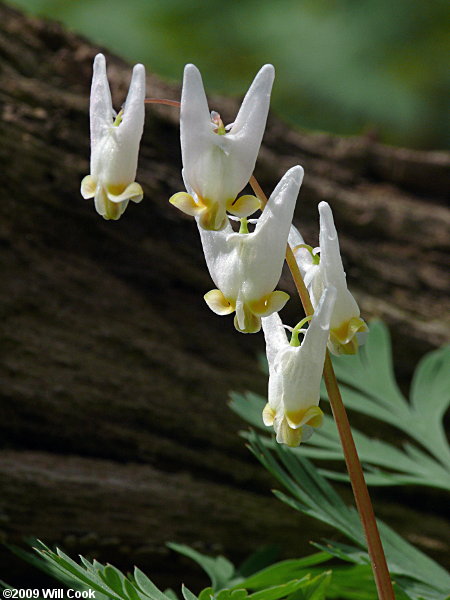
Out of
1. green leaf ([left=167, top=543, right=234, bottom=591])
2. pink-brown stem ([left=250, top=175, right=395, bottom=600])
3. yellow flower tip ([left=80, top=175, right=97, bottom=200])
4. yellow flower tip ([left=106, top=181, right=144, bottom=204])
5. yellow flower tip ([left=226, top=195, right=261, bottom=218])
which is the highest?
yellow flower tip ([left=226, top=195, right=261, bottom=218])

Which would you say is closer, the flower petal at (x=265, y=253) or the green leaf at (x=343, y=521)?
the flower petal at (x=265, y=253)

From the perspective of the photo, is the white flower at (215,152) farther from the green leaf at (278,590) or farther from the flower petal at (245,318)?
the green leaf at (278,590)

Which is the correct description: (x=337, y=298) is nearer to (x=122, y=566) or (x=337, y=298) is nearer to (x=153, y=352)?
(x=153, y=352)

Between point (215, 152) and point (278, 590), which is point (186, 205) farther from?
point (278, 590)

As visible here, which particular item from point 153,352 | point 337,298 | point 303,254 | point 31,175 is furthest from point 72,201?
point 337,298

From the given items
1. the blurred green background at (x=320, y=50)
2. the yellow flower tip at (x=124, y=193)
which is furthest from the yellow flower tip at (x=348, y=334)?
the blurred green background at (x=320, y=50)

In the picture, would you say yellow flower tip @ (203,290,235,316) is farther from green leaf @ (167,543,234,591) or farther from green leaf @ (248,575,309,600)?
green leaf @ (167,543,234,591)

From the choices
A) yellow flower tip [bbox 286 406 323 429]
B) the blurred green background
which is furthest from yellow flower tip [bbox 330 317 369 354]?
the blurred green background
